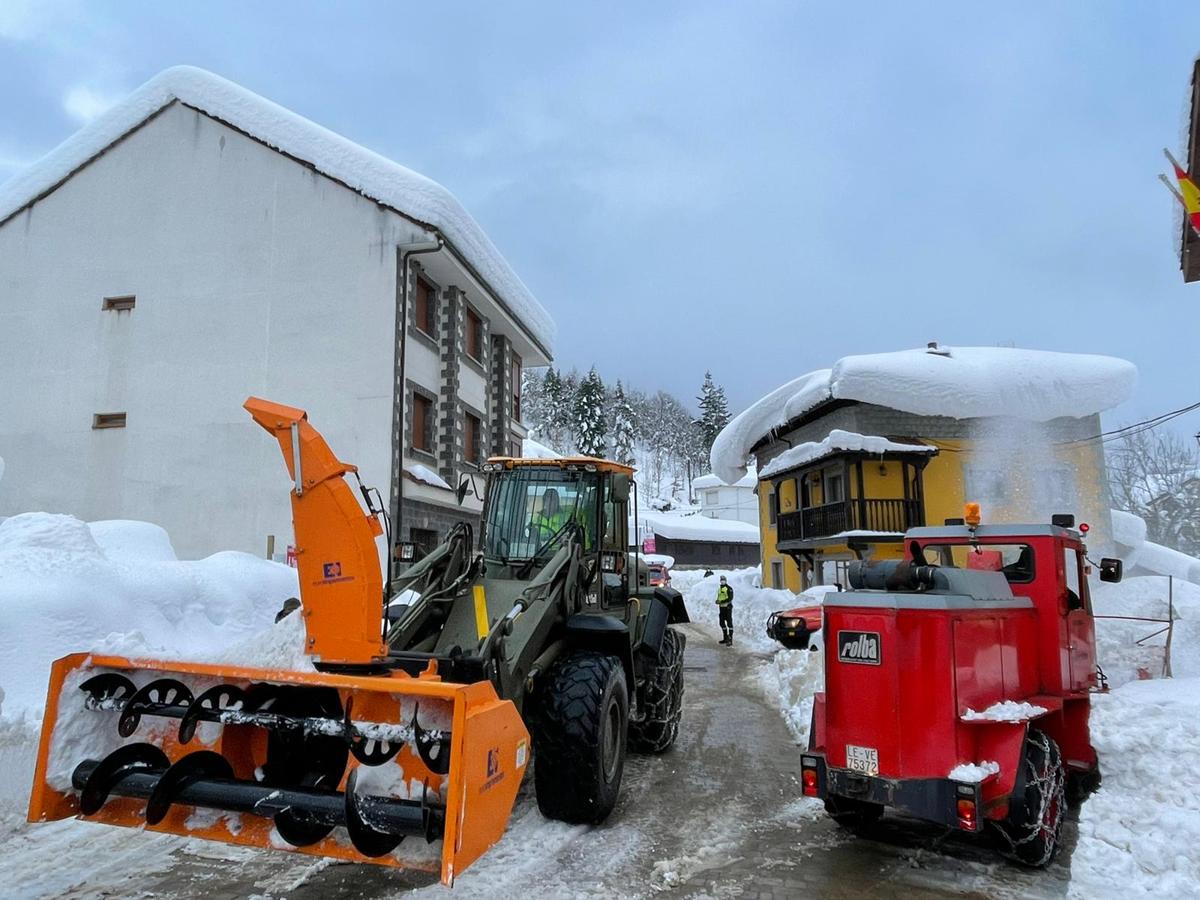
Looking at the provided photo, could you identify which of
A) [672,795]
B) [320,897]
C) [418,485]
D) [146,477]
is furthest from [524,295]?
[320,897]

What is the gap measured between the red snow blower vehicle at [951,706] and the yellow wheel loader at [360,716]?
1689 millimetres

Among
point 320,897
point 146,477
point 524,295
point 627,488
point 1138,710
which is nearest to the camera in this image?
point 320,897

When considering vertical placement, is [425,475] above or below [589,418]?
below

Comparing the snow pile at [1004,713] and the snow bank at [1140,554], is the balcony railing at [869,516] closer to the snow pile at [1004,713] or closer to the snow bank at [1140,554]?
the snow bank at [1140,554]

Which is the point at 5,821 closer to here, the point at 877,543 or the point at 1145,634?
the point at 1145,634

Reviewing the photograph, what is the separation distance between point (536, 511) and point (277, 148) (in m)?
14.8

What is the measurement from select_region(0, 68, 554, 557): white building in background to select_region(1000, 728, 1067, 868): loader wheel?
1358 centimetres

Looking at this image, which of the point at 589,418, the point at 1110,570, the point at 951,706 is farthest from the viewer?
the point at 589,418

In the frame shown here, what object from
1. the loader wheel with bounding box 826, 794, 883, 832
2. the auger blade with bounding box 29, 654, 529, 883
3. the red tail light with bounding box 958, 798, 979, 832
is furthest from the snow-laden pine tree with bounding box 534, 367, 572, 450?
the red tail light with bounding box 958, 798, 979, 832

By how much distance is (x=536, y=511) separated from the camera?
286 inches

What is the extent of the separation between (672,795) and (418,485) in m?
12.1

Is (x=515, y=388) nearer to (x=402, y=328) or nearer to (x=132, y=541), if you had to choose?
(x=402, y=328)

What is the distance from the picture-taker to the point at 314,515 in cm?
472

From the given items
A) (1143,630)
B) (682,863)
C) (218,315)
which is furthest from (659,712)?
(218,315)
